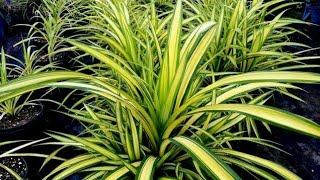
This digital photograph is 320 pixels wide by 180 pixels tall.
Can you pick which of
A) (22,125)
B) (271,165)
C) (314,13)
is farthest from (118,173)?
(314,13)

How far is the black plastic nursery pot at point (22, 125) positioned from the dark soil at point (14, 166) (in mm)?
182

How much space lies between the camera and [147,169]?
80 cm

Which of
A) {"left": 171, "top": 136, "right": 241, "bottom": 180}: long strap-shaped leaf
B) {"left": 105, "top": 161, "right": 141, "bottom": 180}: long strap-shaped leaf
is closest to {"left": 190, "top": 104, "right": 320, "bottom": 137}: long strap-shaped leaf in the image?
{"left": 171, "top": 136, "right": 241, "bottom": 180}: long strap-shaped leaf

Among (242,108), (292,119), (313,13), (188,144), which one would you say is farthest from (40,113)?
(313,13)

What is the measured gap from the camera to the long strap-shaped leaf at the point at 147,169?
2.46 feet

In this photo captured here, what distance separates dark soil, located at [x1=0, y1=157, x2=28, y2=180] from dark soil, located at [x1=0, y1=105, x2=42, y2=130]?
0.21 m

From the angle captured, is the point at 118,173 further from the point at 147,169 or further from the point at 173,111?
the point at 173,111

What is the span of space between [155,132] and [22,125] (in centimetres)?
83

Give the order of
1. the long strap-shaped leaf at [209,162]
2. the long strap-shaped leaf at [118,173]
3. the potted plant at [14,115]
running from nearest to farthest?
the long strap-shaped leaf at [209,162]
the long strap-shaped leaf at [118,173]
the potted plant at [14,115]

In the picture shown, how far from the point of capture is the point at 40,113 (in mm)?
1606

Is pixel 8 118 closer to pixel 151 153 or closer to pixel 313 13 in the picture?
pixel 151 153

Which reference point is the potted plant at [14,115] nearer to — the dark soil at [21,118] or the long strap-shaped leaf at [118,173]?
the dark soil at [21,118]

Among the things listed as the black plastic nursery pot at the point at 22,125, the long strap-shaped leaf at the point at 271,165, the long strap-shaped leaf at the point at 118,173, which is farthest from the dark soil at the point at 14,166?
the long strap-shaped leaf at the point at 271,165

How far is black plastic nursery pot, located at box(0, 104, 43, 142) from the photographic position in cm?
151
